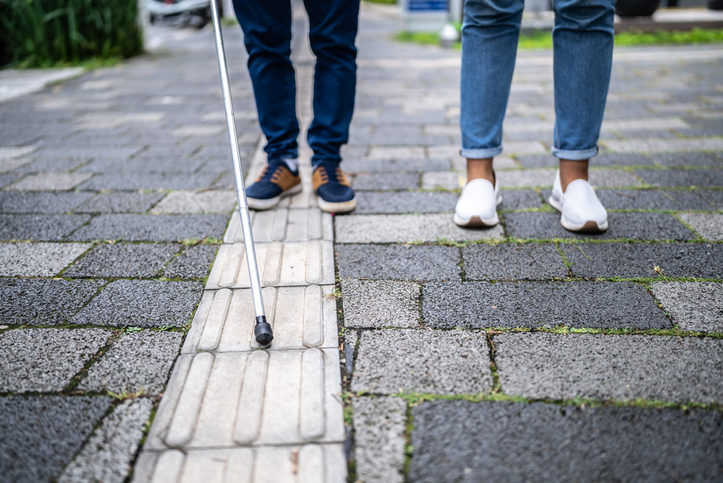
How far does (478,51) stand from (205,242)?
45.6 inches

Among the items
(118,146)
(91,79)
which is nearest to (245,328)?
(118,146)

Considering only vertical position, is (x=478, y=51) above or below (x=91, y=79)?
above

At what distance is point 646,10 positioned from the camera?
9086 mm

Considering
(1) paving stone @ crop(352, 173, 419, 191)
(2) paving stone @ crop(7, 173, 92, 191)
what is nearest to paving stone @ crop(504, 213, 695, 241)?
(1) paving stone @ crop(352, 173, 419, 191)

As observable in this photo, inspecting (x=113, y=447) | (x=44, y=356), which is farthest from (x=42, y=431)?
(x=44, y=356)

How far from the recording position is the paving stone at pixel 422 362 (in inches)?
46.6

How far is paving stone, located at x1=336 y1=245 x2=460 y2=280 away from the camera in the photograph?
65.8 inches

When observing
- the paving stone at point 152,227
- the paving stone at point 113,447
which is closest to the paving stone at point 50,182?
the paving stone at point 152,227

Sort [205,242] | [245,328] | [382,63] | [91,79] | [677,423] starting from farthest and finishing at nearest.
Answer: [382,63], [91,79], [205,242], [245,328], [677,423]

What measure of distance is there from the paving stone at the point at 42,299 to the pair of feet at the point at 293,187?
2.30 feet

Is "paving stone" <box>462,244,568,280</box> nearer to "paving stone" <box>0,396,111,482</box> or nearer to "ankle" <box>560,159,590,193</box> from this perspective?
"ankle" <box>560,159,590,193</box>

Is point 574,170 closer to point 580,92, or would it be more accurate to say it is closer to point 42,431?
point 580,92

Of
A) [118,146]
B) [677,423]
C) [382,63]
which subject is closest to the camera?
[677,423]

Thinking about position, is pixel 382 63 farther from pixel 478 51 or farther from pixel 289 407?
pixel 289 407
